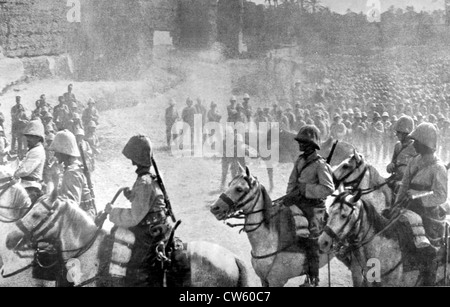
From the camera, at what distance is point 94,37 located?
11242 mm

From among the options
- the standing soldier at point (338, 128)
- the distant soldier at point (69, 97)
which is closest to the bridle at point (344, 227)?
the standing soldier at point (338, 128)

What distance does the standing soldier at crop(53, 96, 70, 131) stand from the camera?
10.4 meters

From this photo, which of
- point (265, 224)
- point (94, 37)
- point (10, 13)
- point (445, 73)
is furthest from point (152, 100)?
point (445, 73)

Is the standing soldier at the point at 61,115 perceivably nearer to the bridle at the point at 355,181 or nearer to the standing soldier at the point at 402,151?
the bridle at the point at 355,181

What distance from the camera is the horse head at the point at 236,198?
280 inches

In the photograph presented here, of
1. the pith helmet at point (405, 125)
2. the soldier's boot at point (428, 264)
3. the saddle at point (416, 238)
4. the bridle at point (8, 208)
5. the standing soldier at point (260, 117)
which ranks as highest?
the pith helmet at point (405, 125)

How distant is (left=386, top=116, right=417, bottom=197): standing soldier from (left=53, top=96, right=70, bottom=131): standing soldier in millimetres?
5469

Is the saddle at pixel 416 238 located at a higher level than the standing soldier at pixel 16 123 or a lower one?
lower

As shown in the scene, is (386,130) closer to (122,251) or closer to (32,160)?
(122,251)

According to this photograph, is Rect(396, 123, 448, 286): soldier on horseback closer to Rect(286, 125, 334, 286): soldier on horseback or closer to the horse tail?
Rect(286, 125, 334, 286): soldier on horseback

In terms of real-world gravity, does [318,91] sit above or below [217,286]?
above

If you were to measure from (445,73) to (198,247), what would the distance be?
626 centimetres

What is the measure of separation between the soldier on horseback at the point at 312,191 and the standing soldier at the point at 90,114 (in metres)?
4.51
